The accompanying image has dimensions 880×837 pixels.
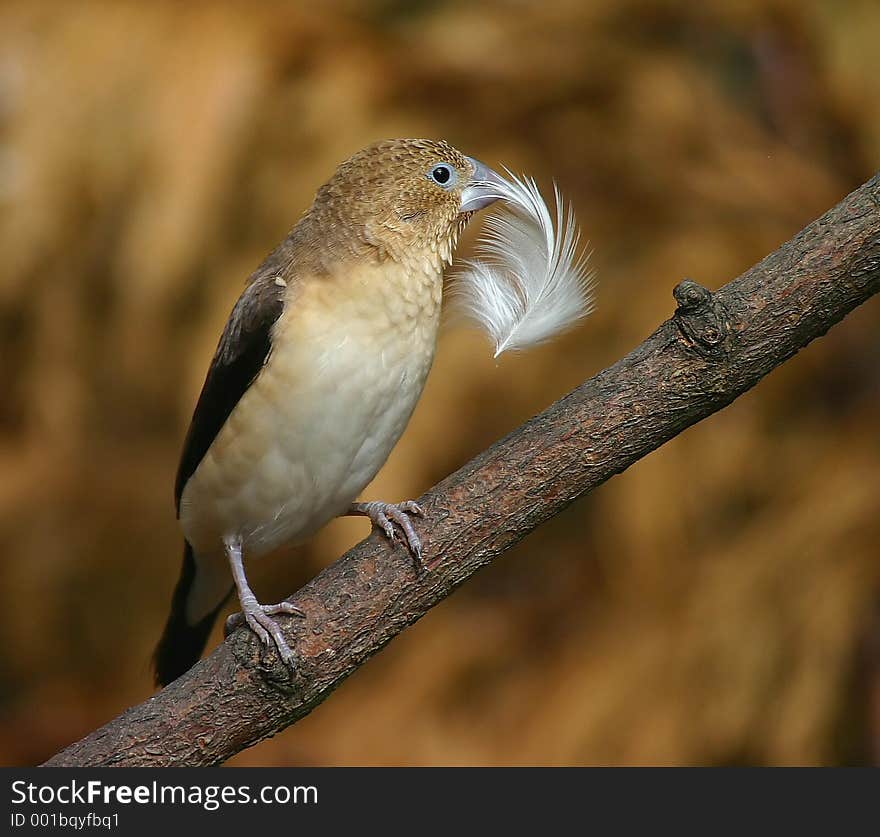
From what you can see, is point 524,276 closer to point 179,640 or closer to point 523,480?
point 523,480

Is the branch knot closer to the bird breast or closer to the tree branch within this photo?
the tree branch

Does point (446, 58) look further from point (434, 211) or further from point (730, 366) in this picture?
point (730, 366)

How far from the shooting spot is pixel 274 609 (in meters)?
1.58

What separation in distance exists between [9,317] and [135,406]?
466mm

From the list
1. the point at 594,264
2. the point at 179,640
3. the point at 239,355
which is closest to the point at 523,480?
the point at 239,355

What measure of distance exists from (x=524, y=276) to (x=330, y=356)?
0.35m

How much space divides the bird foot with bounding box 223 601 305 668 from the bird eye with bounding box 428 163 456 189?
746mm

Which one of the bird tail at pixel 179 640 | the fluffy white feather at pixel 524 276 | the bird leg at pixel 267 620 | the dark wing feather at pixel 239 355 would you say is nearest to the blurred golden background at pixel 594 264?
the bird tail at pixel 179 640

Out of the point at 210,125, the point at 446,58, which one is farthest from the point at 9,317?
the point at 446,58

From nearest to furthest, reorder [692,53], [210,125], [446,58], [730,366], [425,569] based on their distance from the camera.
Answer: [730,366], [425,569], [210,125], [446,58], [692,53]

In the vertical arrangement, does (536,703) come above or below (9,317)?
below

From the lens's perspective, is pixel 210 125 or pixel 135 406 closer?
pixel 210 125

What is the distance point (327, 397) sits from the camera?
1724 mm

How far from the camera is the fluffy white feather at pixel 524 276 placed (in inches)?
69.4
